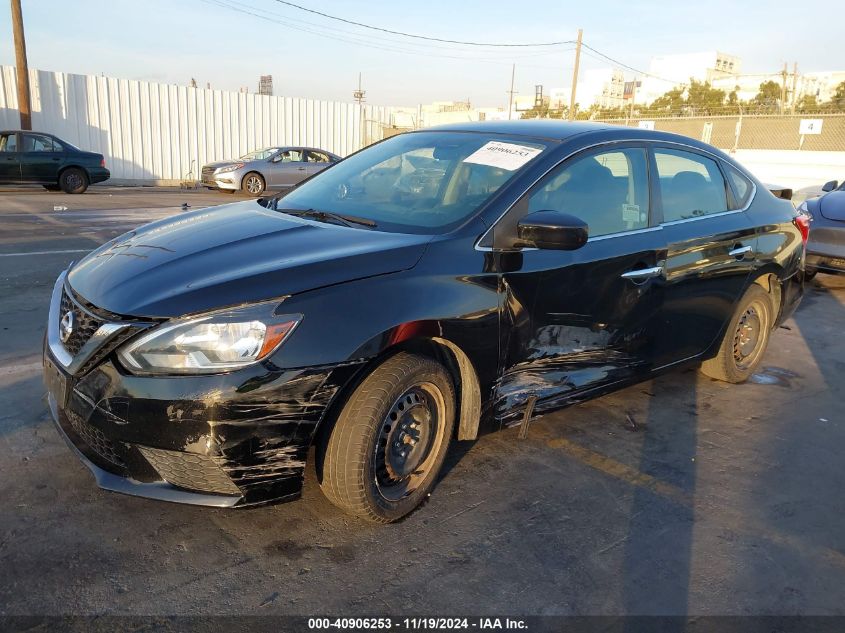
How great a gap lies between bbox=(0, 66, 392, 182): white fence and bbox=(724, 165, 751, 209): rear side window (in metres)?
21.7

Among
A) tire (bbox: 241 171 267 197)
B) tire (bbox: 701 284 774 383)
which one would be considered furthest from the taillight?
tire (bbox: 241 171 267 197)

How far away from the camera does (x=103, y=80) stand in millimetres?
21438

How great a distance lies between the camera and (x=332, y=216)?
3.36 meters

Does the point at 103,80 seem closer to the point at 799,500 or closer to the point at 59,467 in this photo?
the point at 59,467

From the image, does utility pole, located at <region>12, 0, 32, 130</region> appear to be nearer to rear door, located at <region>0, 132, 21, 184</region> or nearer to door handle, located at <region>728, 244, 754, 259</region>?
rear door, located at <region>0, 132, 21, 184</region>

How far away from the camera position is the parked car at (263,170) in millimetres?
17750

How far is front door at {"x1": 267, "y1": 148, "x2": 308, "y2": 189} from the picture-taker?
18.3 m

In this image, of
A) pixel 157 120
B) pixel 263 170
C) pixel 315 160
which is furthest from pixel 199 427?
pixel 157 120

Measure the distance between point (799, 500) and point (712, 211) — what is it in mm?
1877

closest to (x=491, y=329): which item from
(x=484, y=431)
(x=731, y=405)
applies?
(x=484, y=431)

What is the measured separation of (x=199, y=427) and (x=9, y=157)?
16258mm

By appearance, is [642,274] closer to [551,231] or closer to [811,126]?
[551,231]

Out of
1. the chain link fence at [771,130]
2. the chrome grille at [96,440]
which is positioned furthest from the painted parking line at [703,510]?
the chain link fence at [771,130]

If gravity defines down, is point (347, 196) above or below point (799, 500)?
above
